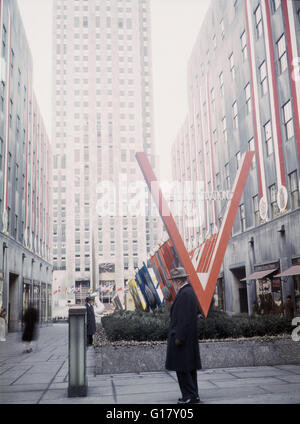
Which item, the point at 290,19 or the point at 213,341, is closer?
the point at 213,341

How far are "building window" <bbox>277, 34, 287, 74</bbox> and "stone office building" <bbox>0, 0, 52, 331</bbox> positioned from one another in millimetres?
14145

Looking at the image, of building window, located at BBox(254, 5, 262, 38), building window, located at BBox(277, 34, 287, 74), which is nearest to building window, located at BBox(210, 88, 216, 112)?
building window, located at BBox(254, 5, 262, 38)

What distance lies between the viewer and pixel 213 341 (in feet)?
30.8

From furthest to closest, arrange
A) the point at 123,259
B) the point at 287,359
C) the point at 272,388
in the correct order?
the point at 123,259 < the point at 287,359 < the point at 272,388

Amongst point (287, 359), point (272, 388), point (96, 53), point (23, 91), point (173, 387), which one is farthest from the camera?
point (96, 53)

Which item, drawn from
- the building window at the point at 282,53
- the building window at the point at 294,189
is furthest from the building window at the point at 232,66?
the building window at the point at 294,189

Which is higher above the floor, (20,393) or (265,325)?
(265,325)

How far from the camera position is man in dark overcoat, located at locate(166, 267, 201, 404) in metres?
5.85

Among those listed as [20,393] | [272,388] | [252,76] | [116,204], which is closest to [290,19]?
[252,76]

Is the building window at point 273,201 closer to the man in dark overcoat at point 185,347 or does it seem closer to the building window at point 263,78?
the building window at point 263,78

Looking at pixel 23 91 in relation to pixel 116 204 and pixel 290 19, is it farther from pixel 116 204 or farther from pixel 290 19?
pixel 116 204

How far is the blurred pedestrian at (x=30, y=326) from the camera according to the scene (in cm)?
1356

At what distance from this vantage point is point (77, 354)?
6754 millimetres

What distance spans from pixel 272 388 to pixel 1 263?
2019cm
